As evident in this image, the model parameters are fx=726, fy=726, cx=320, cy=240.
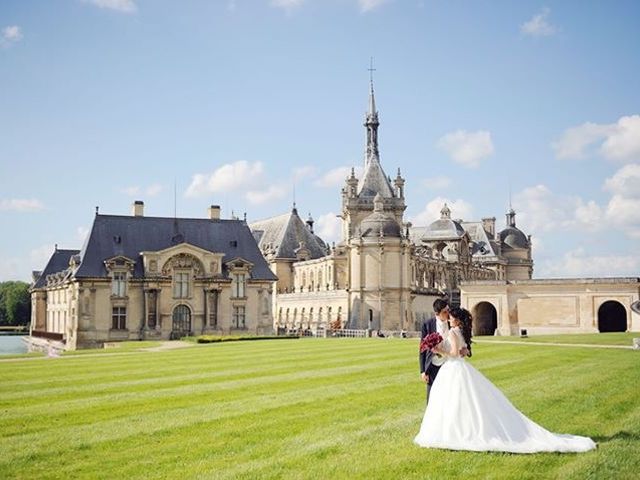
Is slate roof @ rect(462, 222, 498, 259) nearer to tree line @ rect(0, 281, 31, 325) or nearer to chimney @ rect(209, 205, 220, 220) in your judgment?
chimney @ rect(209, 205, 220, 220)

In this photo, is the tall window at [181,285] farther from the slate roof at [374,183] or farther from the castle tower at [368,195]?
the slate roof at [374,183]

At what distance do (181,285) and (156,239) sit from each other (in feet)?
15.5

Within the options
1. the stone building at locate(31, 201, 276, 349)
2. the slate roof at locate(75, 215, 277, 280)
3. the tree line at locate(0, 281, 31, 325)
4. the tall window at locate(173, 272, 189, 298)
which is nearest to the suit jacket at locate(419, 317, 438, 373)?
the stone building at locate(31, 201, 276, 349)

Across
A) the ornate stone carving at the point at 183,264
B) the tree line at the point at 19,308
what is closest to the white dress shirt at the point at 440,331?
the ornate stone carving at the point at 183,264

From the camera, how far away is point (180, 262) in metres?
62.0

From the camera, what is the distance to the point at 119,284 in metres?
59.8

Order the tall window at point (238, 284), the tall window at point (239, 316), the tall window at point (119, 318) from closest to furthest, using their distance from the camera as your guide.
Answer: the tall window at point (119, 318)
the tall window at point (239, 316)
the tall window at point (238, 284)

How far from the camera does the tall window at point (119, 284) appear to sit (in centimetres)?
5950

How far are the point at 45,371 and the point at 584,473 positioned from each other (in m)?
19.8

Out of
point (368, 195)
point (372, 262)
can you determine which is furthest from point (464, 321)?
point (368, 195)

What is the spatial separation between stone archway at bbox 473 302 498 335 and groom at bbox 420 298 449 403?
6136 centimetres

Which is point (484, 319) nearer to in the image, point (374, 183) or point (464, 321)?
point (374, 183)

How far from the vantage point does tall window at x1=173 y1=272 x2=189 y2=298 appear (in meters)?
A: 61.7

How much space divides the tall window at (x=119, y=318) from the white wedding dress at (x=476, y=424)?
5048cm
